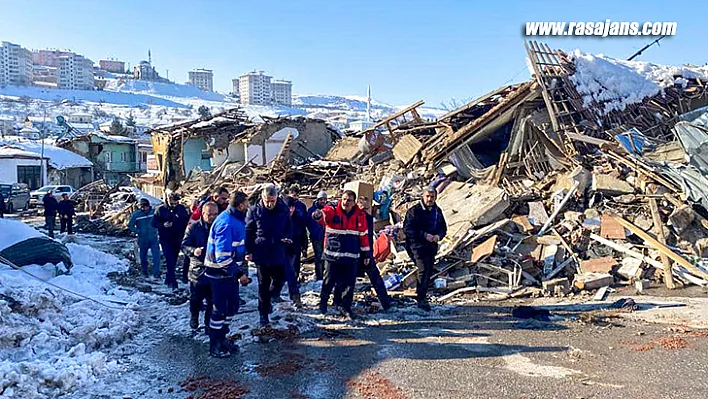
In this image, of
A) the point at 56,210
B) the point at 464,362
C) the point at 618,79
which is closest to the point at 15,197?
the point at 56,210

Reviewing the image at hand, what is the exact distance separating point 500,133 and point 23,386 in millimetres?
12792

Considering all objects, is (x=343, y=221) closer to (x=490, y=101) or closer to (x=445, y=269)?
(x=445, y=269)

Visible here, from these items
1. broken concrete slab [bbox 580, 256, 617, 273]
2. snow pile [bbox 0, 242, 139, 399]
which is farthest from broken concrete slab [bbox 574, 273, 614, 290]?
snow pile [bbox 0, 242, 139, 399]

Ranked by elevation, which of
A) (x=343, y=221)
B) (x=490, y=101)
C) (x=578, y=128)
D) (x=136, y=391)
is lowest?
(x=136, y=391)

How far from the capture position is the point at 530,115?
13898 mm

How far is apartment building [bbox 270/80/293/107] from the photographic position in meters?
171

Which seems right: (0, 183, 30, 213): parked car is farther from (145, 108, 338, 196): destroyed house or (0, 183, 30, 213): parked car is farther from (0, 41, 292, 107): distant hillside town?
(0, 41, 292, 107): distant hillside town

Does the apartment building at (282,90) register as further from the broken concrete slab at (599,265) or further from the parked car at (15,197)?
the broken concrete slab at (599,265)

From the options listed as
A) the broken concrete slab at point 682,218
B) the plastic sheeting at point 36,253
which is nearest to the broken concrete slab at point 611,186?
the broken concrete slab at point 682,218

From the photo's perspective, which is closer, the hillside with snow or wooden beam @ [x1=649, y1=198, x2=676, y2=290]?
wooden beam @ [x1=649, y1=198, x2=676, y2=290]

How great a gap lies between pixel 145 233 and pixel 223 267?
5.22 m

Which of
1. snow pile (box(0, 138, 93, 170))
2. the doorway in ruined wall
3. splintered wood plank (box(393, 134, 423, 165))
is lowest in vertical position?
splintered wood plank (box(393, 134, 423, 165))

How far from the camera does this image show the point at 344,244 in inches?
288

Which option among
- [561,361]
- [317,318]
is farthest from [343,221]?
[561,361]
